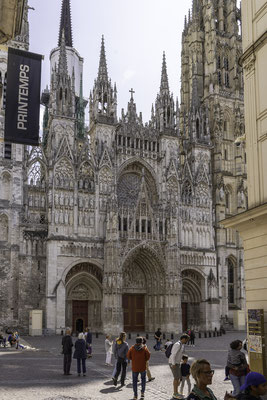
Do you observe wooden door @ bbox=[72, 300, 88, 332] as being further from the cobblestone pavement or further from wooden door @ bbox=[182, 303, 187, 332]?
the cobblestone pavement

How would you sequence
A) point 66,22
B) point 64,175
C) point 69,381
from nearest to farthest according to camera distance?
point 69,381 → point 64,175 → point 66,22

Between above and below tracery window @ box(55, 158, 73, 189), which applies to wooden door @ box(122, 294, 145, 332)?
below

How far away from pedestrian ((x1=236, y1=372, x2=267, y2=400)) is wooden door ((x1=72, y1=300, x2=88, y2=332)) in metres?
37.7

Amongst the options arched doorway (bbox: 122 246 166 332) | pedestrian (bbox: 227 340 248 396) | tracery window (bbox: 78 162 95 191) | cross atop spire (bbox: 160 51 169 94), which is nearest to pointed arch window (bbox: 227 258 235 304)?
arched doorway (bbox: 122 246 166 332)

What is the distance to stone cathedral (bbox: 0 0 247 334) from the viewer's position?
41031 millimetres

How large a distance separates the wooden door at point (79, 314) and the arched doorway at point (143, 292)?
12.1ft

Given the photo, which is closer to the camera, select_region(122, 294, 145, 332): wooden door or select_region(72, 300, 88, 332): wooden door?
select_region(72, 300, 88, 332): wooden door

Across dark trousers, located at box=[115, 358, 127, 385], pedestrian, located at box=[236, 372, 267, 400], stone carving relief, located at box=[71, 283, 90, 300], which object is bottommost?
dark trousers, located at box=[115, 358, 127, 385]

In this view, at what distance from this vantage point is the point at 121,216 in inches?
1713

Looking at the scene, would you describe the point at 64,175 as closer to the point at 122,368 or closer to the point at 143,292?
the point at 143,292

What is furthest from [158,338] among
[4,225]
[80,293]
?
[4,225]

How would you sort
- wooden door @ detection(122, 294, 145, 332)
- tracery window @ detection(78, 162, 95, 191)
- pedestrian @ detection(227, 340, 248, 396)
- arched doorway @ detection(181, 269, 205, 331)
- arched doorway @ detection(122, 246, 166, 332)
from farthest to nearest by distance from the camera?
arched doorway @ detection(181, 269, 205, 331) → wooden door @ detection(122, 294, 145, 332) → tracery window @ detection(78, 162, 95, 191) → arched doorway @ detection(122, 246, 166, 332) → pedestrian @ detection(227, 340, 248, 396)

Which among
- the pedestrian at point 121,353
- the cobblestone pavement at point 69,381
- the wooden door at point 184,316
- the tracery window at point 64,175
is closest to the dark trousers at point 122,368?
the pedestrian at point 121,353

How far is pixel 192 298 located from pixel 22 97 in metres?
A: 36.3
